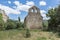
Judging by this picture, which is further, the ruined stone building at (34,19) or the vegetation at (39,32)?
the ruined stone building at (34,19)

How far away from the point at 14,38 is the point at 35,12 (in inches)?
928

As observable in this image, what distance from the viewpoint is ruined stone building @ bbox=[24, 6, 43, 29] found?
49431 mm

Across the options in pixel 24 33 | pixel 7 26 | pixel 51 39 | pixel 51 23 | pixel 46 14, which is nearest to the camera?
pixel 51 39

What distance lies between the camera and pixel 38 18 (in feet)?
166

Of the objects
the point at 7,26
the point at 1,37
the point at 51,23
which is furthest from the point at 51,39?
the point at 7,26

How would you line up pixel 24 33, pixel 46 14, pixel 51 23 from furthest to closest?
pixel 46 14, pixel 51 23, pixel 24 33

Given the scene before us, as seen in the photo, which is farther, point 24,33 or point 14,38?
point 24,33

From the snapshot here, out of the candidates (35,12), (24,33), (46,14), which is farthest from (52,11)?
(24,33)

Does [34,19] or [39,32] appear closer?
[39,32]

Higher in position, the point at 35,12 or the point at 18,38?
the point at 35,12

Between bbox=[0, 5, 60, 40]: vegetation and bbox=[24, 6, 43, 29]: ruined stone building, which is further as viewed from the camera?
bbox=[24, 6, 43, 29]: ruined stone building

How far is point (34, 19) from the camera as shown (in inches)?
1975

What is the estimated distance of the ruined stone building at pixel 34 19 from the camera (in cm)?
4943

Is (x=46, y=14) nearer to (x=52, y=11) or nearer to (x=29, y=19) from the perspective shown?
(x=52, y=11)
